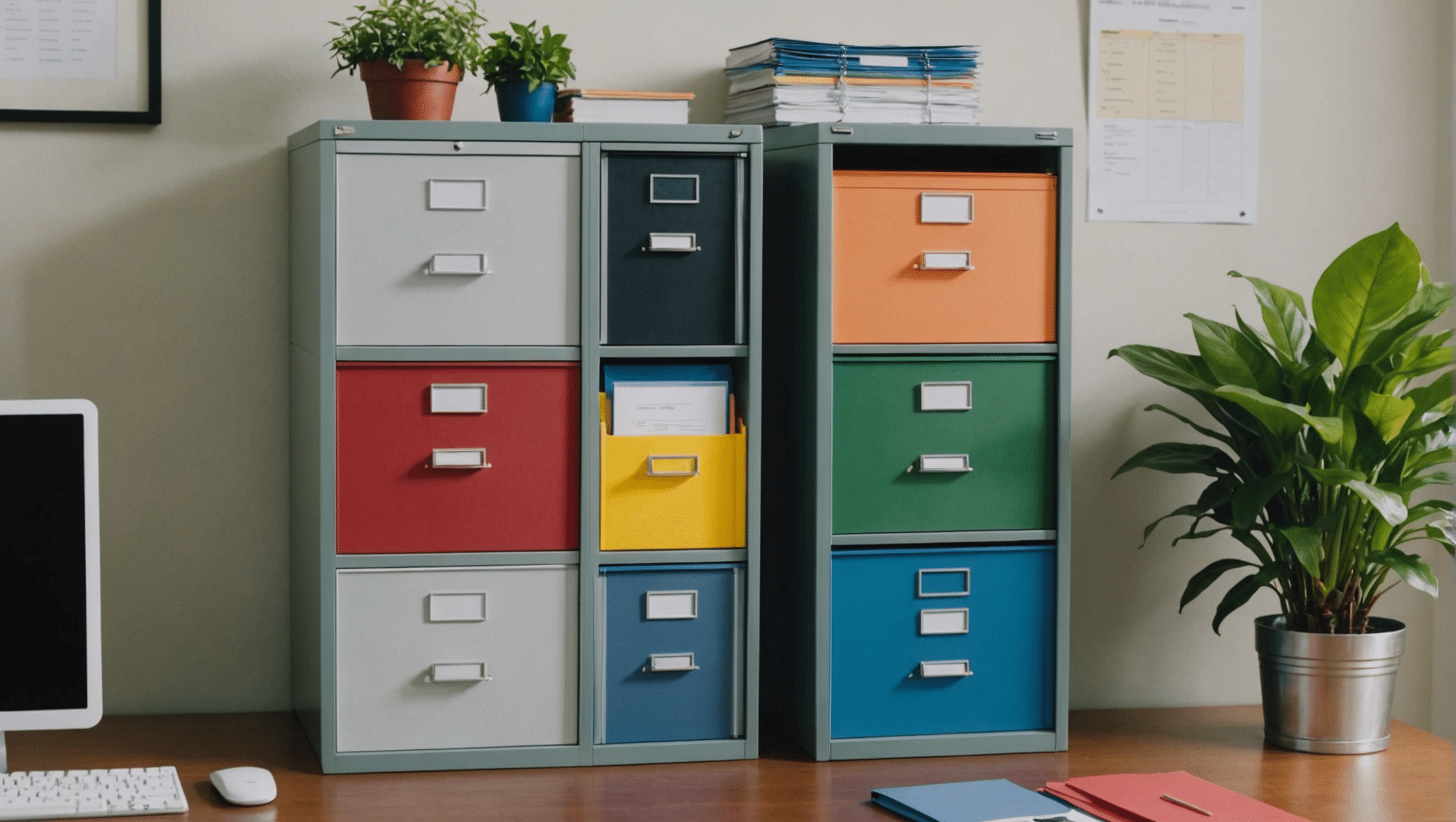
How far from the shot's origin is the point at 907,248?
2.16 m

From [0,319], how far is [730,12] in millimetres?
1334

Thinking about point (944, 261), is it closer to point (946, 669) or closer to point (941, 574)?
point (941, 574)

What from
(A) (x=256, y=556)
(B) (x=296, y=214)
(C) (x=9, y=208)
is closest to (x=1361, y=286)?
(B) (x=296, y=214)

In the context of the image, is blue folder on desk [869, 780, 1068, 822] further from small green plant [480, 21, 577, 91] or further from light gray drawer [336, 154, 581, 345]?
small green plant [480, 21, 577, 91]

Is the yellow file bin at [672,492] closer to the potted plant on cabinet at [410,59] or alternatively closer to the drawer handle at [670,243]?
the drawer handle at [670,243]

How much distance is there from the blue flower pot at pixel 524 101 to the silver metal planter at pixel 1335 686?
1425mm

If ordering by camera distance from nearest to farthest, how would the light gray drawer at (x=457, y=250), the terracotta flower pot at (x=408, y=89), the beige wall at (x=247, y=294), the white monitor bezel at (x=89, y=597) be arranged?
1. the white monitor bezel at (x=89, y=597)
2. the light gray drawer at (x=457, y=250)
3. the terracotta flower pot at (x=408, y=89)
4. the beige wall at (x=247, y=294)

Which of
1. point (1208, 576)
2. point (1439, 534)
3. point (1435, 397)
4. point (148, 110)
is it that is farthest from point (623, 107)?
point (1439, 534)

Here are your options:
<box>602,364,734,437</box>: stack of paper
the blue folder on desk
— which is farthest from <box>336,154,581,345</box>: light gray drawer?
the blue folder on desk

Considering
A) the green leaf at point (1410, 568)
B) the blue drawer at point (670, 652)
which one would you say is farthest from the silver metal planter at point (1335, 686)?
the blue drawer at point (670, 652)

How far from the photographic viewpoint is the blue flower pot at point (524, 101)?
2.15 metres

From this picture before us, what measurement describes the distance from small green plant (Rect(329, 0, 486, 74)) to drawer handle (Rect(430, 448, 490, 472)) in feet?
1.87

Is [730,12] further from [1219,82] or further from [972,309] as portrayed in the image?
[1219,82]

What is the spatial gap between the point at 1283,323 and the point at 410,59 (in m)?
1.42
